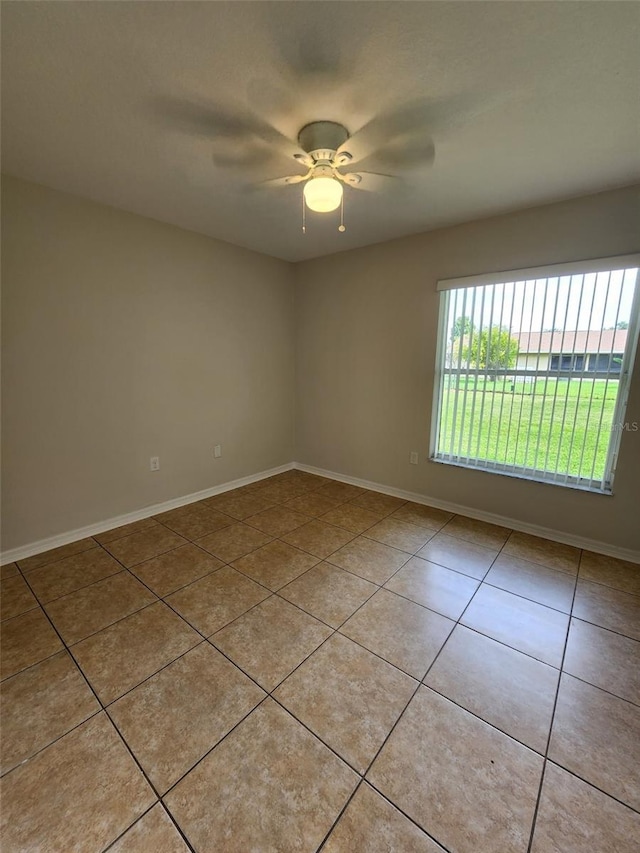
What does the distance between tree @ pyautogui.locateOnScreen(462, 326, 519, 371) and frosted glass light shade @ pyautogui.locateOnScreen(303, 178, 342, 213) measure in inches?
66.1

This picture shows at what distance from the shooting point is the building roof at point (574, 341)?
229 cm

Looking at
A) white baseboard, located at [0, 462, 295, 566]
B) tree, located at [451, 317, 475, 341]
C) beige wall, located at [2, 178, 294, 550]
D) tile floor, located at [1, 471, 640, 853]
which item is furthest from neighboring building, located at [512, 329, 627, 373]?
white baseboard, located at [0, 462, 295, 566]

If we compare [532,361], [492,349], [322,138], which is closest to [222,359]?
[322,138]

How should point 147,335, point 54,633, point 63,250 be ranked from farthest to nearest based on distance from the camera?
point 147,335, point 63,250, point 54,633

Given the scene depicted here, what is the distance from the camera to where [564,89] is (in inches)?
55.2

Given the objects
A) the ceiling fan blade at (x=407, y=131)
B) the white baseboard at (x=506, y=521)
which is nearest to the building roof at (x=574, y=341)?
the white baseboard at (x=506, y=521)

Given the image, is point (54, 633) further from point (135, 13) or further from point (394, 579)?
point (135, 13)

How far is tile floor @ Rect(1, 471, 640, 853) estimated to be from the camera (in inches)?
39.7

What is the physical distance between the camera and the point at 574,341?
7.92 feet

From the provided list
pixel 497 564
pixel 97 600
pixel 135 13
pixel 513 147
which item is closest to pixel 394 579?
pixel 497 564

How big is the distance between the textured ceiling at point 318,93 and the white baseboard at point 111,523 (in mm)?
2313

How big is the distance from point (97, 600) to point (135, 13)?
98.4 inches

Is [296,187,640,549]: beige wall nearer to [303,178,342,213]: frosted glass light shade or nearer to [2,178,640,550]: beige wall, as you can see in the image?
[2,178,640,550]: beige wall

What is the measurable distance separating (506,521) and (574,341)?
144 centimetres
